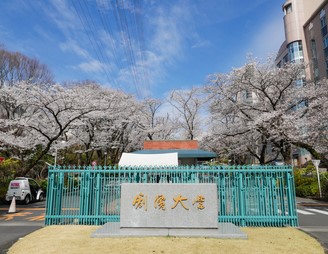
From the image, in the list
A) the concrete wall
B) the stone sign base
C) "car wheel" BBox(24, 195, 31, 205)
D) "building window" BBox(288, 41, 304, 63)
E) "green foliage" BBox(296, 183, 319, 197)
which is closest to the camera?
the stone sign base

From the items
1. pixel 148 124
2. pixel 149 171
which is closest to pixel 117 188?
pixel 149 171

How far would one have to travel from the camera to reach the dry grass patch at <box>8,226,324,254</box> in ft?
20.9

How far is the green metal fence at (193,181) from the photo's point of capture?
31.0 feet

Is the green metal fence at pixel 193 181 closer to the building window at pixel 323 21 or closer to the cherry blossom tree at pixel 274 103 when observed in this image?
the cherry blossom tree at pixel 274 103

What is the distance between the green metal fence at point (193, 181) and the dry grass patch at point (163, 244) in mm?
1401

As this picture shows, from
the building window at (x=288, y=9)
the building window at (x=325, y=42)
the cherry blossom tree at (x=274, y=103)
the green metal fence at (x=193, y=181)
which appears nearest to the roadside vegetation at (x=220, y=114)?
the cherry blossom tree at (x=274, y=103)

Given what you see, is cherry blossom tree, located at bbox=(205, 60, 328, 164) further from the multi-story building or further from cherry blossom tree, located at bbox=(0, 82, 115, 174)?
the multi-story building

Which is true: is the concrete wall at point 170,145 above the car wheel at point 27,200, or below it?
above

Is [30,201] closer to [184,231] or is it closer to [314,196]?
[184,231]

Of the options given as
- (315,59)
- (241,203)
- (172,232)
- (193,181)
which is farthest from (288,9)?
(172,232)

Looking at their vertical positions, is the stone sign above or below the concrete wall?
below

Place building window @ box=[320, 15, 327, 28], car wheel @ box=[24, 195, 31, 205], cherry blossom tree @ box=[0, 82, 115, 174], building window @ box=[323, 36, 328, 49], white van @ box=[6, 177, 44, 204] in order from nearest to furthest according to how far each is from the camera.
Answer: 1. white van @ box=[6, 177, 44, 204]
2. car wheel @ box=[24, 195, 31, 205]
3. cherry blossom tree @ box=[0, 82, 115, 174]
4. building window @ box=[323, 36, 328, 49]
5. building window @ box=[320, 15, 327, 28]

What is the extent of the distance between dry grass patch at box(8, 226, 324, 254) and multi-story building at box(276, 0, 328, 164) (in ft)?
126

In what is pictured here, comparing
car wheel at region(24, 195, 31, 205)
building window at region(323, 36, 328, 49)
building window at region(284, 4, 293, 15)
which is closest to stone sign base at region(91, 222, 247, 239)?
car wheel at region(24, 195, 31, 205)
